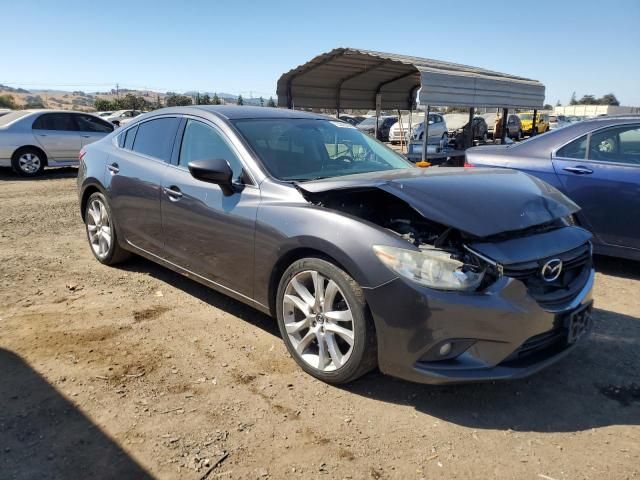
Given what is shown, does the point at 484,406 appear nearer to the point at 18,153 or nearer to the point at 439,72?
the point at 439,72

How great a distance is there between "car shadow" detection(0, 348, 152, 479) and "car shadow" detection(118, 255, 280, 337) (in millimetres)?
1438

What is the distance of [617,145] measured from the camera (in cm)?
500

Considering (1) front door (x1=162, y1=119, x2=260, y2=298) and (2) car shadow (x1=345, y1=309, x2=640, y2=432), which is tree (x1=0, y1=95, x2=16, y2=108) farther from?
(2) car shadow (x1=345, y1=309, x2=640, y2=432)

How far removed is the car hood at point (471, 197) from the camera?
277cm

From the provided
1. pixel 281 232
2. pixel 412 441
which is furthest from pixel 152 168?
pixel 412 441

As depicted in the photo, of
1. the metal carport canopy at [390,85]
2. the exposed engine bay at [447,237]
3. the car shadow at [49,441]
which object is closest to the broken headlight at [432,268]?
the exposed engine bay at [447,237]

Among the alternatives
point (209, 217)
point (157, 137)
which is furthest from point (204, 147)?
point (157, 137)

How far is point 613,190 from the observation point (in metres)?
4.80

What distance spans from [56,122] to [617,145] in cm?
1182

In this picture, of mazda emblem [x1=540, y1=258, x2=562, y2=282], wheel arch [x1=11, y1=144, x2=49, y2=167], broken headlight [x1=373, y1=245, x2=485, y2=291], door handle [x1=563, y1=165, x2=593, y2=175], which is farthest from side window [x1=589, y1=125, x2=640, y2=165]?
wheel arch [x1=11, y1=144, x2=49, y2=167]

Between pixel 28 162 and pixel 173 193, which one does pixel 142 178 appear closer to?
pixel 173 193

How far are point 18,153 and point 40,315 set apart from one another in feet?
30.9

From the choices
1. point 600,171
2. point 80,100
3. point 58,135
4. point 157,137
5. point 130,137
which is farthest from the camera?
point 80,100

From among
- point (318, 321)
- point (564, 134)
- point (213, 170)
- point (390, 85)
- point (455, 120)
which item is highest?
point (390, 85)
